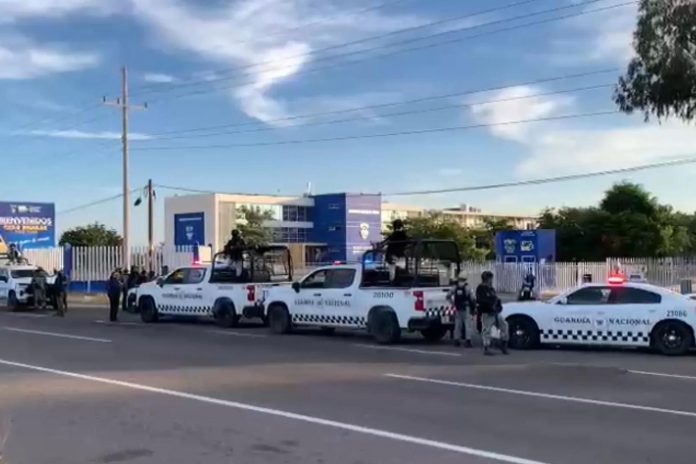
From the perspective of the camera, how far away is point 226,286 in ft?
77.6

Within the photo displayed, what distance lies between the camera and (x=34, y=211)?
5675cm

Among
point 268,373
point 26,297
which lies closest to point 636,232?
point 26,297

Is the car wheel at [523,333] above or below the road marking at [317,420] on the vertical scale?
above

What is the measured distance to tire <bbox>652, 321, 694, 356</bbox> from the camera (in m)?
16.3

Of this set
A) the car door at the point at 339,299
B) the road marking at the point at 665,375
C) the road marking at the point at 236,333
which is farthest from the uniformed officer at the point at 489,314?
the road marking at the point at 236,333

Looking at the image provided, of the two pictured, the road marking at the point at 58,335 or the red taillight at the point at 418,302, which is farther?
the road marking at the point at 58,335

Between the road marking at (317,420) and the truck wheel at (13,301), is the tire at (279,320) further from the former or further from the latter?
the truck wheel at (13,301)

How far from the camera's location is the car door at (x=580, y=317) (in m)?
17.0

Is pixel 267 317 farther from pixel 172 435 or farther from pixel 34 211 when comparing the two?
pixel 34 211

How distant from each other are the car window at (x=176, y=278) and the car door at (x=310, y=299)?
5.25m

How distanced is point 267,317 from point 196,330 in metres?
1.97

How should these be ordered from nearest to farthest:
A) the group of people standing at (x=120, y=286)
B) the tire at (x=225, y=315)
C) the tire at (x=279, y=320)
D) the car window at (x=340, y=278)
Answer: the car window at (x=340, y=278) → the tire at (x=279, y=320) → the tire at (x=225, y=315) → the group of people standing at (x=120, y=286)

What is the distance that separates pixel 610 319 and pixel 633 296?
0.60m

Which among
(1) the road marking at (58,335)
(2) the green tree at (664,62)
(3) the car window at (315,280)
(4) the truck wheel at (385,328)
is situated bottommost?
(1) the road marking at (58,335)
